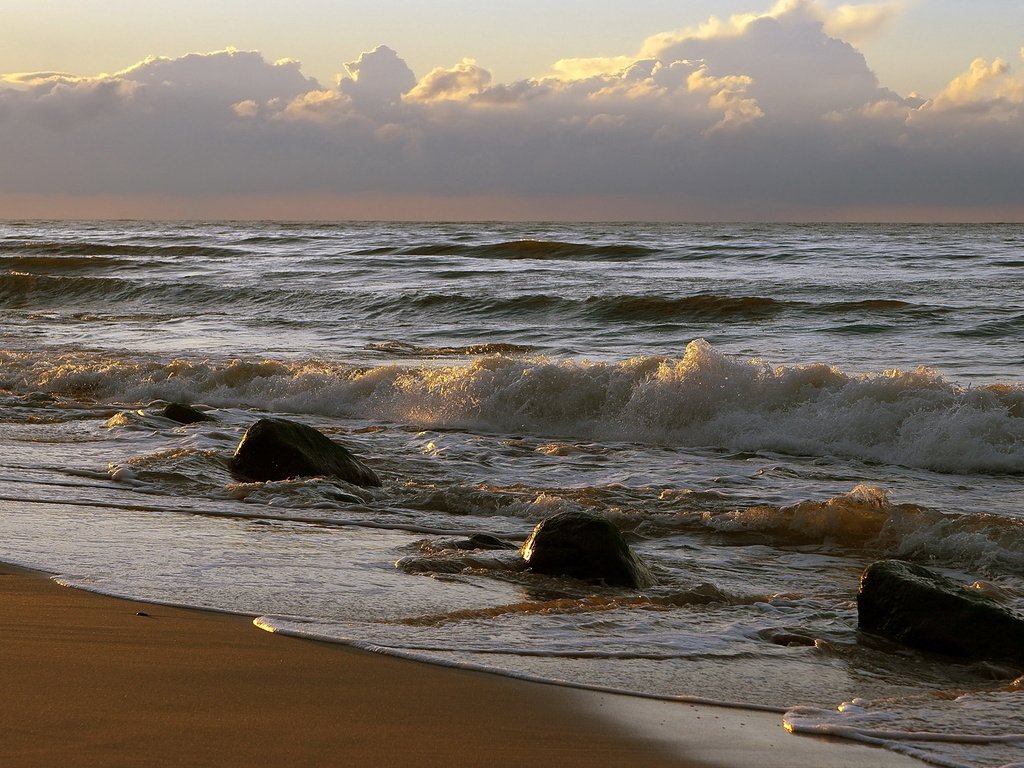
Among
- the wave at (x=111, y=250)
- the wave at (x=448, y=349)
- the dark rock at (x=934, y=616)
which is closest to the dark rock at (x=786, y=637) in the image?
the dark rock at (x=934, y=616)

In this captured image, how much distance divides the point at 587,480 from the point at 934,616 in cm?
346

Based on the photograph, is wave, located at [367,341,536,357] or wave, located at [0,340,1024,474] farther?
wave, located at [367,341,536,357]

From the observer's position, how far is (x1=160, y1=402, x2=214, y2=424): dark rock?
9.23 m

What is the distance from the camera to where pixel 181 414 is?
927 cm

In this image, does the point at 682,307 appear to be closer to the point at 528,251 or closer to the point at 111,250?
the point at 528,251

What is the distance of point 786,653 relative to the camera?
12.9ft

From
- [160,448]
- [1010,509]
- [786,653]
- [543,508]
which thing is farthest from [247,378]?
[786,653]

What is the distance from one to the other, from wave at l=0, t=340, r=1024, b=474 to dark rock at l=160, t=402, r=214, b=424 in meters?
1.48

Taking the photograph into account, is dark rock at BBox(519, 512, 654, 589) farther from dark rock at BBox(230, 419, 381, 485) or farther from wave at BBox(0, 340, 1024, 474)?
wave at BBox(0, 340, 1024, 474)

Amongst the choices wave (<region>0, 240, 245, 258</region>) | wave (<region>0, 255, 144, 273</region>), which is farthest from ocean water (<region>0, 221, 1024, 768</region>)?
wave (<region>0, 240, 245, 258</region>)

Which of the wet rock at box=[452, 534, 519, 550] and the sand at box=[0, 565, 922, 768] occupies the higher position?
the sand at box=[0, 565, 922, 768]

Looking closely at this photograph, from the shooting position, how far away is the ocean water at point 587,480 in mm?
3840

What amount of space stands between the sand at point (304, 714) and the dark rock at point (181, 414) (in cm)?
564

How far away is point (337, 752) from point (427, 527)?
3.34 meters
